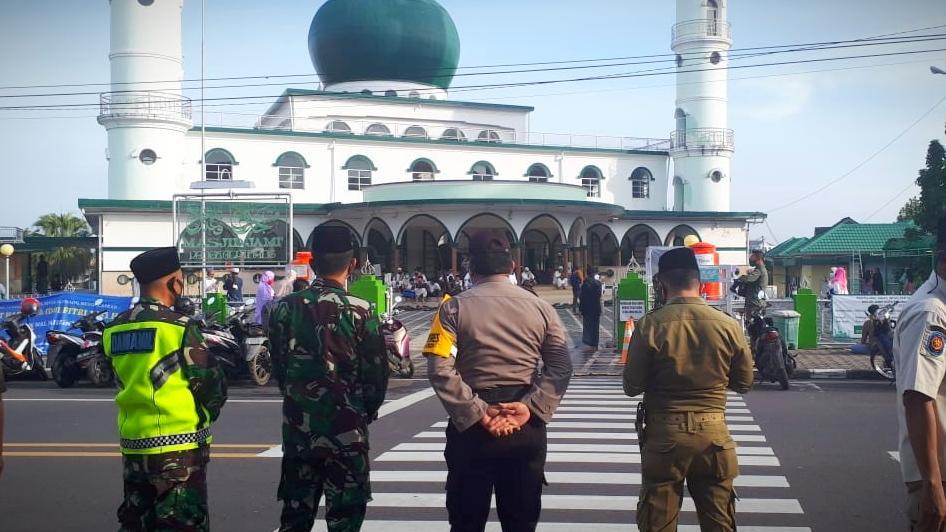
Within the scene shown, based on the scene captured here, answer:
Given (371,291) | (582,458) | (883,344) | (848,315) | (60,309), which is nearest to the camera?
(582,458)

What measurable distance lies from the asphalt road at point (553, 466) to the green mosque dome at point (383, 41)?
→ 3322cm

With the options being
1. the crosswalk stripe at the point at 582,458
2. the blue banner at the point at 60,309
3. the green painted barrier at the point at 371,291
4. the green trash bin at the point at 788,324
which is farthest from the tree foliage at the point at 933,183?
the blue banner at the point at 60,309

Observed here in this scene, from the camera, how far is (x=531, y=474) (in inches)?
174

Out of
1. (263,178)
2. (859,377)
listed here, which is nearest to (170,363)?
(859,377)

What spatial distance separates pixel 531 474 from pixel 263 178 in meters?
A: 38.2

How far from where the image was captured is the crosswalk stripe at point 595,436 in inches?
356

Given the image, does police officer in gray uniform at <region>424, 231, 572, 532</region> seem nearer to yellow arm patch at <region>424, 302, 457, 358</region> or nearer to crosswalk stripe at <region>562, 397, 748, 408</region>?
yellow arm patch at <region>424, 302, 457, 358</region>

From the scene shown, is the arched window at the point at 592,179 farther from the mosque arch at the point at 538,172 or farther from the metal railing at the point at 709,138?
the metal railing at the point at 709,138

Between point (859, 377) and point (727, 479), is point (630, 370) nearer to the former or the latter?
point (727, 479)

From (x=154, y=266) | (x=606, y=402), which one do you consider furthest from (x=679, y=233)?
(x=154, y=266)

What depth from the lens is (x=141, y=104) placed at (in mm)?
36938

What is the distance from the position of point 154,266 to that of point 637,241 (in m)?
40.4

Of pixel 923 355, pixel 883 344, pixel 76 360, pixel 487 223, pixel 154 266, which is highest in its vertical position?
pixel 487 223

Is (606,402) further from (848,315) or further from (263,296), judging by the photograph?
(848,315)
